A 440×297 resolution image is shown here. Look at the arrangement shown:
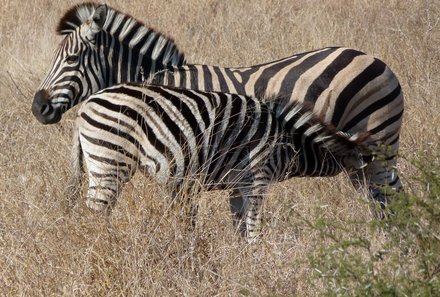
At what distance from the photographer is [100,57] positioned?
6699 mm

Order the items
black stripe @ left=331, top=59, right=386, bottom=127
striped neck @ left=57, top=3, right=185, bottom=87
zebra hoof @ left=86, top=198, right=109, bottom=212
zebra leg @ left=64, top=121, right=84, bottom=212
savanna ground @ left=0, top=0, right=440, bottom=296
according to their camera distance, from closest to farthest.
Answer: savanna ground @ left=0, top=0, right=440, bottom=296 < zebra hoof @ left=86, top=198, right=109, bottom=212 < zebra leg @ left=64, top=121, right=84, bottom=212 < black stripe @ left=331, top=59, right=386, bottom=127 < striped neck @ left=57, top=3, right=185, bottom=87

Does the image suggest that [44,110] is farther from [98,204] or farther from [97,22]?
[98,204]

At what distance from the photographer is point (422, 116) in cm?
723

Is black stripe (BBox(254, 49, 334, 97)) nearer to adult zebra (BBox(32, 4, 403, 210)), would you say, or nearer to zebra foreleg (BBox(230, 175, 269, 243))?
adult zebra (BBox(32, 4, 403, 210))

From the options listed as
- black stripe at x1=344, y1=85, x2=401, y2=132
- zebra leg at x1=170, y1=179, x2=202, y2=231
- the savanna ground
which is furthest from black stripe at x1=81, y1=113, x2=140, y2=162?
black stripe at x1=344, y1=85, x2=401, y2=132

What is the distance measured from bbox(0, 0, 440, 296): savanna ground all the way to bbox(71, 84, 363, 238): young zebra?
0.50ft

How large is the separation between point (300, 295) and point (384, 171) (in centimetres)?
231

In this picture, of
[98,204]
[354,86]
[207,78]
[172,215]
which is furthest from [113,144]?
[354,86]

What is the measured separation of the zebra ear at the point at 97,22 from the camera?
21.7 ft

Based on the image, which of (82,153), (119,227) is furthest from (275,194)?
(119,227)

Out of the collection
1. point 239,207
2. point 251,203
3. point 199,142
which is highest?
point 199,142

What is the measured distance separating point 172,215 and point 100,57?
2325 mm

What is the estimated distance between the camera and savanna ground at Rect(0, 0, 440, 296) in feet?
14.1

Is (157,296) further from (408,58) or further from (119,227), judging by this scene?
(408,58)
